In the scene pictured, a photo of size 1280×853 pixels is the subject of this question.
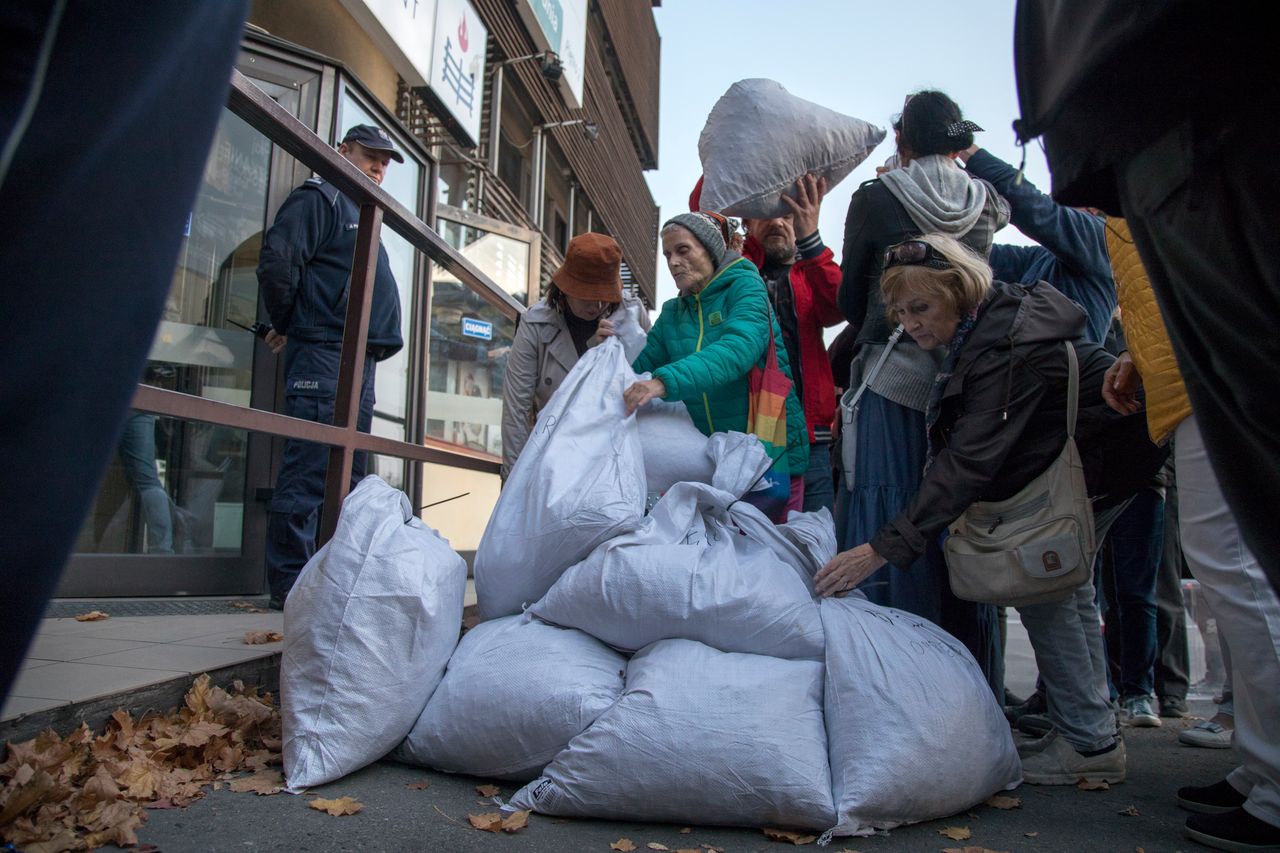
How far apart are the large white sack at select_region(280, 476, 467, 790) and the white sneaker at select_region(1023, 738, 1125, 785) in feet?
4.81

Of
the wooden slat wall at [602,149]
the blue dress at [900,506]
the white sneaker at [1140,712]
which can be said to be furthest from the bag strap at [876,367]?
the wooden slat wall at [602,149]

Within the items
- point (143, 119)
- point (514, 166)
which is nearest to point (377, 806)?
point (143, 119)

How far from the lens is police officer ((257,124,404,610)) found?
3.56m

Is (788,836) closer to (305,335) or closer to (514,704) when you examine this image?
(514,704)

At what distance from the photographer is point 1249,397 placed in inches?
30.4

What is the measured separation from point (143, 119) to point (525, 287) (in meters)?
7.05

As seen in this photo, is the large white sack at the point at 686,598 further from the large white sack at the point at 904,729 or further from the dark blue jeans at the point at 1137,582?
the dark blue jeans at the point at 1137,582

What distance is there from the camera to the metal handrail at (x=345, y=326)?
211 centimetres

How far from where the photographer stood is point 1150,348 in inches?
81.7

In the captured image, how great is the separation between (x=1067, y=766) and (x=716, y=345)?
4.73 feet

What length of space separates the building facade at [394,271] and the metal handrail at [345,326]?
0.95 feet

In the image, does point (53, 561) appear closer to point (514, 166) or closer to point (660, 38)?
point (514, 166)

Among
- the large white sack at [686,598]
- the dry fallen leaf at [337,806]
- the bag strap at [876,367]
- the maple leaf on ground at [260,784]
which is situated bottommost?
the dry fallen leaf at [337,806]

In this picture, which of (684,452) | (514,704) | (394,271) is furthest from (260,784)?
(394,271)
